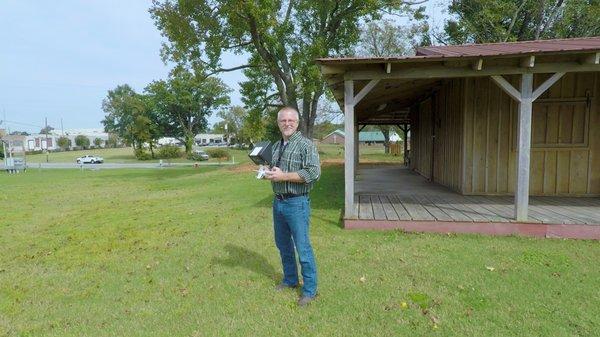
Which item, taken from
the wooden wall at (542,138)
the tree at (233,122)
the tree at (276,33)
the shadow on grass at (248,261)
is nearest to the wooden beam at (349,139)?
the shadow on grass at (248,261)

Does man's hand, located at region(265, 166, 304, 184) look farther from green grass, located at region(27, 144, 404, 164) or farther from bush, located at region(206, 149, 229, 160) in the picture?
bush, located at region(206, 149, 229, 160)

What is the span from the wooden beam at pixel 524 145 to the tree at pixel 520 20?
1829cm

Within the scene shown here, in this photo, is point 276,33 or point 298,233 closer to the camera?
point 298,233

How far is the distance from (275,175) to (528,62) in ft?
13.1

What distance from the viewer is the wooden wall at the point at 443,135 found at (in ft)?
27.3

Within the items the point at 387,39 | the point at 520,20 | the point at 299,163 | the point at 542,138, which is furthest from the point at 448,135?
the point at 387,39

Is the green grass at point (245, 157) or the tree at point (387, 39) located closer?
the green grass at point (245, 157)

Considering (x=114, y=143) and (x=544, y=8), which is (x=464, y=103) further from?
(x=114, y=143)

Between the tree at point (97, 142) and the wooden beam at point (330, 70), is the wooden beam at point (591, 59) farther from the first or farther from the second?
the tree at point (97, 142)

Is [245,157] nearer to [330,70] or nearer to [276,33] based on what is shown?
[276,33]

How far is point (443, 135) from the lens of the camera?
31.5 ft

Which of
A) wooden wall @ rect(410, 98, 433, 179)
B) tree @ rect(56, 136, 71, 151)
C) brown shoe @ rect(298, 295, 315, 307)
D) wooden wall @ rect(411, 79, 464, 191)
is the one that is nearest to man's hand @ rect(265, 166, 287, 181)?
brown shoe @ rect(298, 295, 315, 307)

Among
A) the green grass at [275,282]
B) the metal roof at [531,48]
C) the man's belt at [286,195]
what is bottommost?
the green grass at [275,282]

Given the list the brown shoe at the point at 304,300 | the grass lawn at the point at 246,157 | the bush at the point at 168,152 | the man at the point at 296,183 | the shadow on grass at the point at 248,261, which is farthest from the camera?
the bush at the point at 168,152
